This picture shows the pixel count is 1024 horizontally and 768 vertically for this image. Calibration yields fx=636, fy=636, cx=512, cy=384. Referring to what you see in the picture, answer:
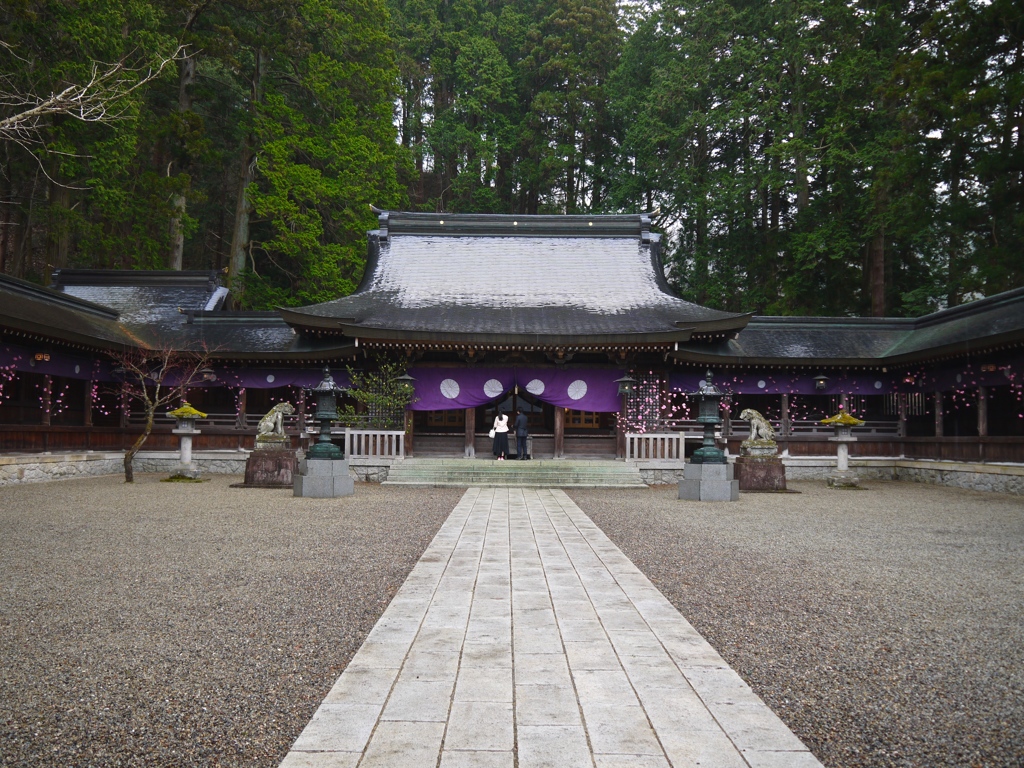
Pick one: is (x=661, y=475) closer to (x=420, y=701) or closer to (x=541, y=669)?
(x=541, y=669)

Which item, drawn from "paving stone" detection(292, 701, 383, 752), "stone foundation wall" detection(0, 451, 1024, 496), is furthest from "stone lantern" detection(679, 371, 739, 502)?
"paving stone" detection(292, 701, 383, 752)

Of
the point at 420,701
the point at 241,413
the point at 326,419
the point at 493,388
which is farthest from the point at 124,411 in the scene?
the point at 420,701

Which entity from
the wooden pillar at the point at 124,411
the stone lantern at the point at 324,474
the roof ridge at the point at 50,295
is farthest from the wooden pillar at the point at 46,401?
the stone lantern at the point at 324,474

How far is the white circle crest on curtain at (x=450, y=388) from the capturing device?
18.6 m

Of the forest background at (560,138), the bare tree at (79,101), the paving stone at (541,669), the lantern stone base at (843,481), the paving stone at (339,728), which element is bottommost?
the lantern stone base at (843,481)

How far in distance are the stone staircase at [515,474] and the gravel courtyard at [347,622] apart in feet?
18.3

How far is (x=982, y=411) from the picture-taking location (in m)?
16.4

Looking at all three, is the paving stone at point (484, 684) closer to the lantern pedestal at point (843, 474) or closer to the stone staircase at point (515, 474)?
the stone staircase at point (515, 474)

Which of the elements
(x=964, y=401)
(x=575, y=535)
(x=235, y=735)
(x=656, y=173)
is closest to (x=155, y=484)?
(x=575, y=535)

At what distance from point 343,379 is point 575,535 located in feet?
42.5

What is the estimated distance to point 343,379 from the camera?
19.7 metres

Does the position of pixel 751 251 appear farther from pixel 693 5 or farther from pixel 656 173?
pixel 693 5

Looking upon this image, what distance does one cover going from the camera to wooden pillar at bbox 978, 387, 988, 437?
16.4 metres

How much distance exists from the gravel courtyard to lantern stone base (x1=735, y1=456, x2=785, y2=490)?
466 centimetres
